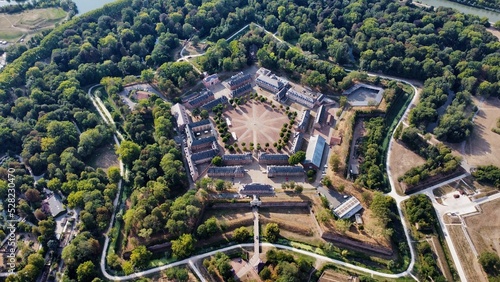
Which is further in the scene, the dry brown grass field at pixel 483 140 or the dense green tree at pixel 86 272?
the dry brown grass field at pixel 483 140

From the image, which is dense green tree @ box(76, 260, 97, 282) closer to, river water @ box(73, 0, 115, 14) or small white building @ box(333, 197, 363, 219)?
small white building @ box(333, 197, 363, 219)

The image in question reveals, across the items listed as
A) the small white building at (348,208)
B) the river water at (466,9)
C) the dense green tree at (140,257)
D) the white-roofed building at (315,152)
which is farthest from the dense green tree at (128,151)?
the river water at (466,9)

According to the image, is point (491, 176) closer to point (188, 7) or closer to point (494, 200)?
point (494, 200)

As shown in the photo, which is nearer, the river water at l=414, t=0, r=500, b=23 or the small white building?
the small white building

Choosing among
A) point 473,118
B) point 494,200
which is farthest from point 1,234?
point 473,118

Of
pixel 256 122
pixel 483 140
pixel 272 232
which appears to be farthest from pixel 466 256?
pixel 256 122

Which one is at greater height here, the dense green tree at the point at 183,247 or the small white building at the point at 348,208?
the dense green tree at the point at 183,247

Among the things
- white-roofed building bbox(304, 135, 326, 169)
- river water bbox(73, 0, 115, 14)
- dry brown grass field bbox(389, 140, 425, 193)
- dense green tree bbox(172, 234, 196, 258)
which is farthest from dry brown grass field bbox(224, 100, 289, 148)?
river water bbox(73, 0, 115, 14)

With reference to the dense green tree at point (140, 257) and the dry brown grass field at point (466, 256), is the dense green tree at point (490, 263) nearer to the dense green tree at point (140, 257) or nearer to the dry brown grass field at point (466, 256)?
the dry brown grass field at point (466, 256)
